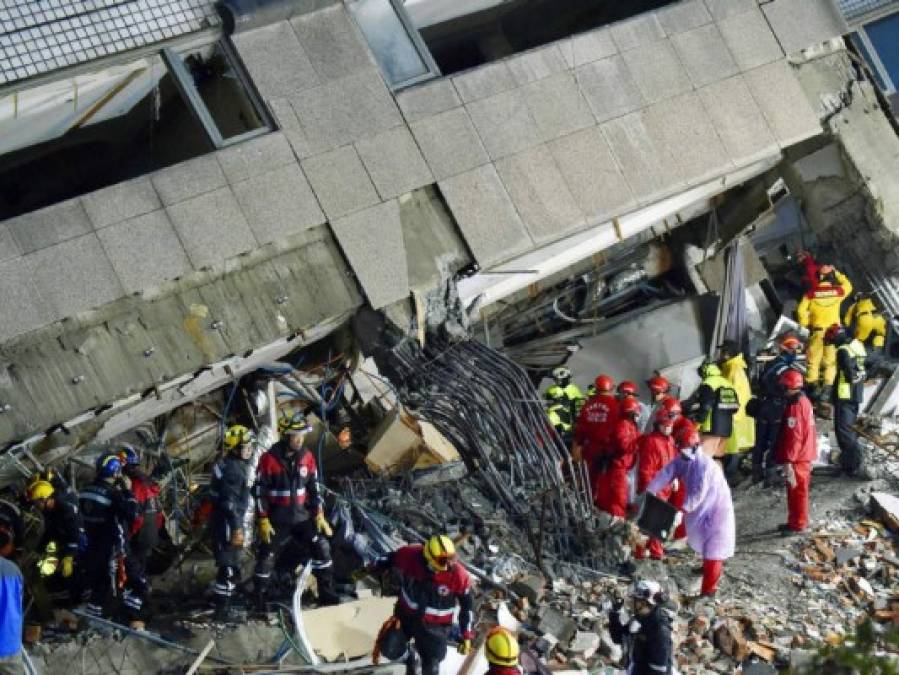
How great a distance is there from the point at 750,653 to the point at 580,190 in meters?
4.97

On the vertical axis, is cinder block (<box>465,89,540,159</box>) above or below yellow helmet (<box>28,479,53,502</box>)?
above

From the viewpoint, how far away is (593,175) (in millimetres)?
16328

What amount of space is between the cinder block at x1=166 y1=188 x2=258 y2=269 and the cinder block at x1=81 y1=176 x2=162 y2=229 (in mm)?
225

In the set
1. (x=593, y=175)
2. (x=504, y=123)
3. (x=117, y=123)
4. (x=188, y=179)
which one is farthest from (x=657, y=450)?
(x=117, y=123)

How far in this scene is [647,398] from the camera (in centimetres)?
1903

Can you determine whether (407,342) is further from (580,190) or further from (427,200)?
(580,190)

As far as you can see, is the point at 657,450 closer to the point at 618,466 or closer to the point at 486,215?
the point at 618,466

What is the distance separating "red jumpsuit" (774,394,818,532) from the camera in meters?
16.0

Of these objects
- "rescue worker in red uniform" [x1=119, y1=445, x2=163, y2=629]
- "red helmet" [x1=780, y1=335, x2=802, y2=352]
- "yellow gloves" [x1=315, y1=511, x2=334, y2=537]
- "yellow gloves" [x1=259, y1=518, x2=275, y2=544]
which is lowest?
"red helmet" [x1=780, y1=335, x2=802, y2=352]

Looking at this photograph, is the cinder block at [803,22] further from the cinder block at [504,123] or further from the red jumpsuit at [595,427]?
the red jumpsuit at [595,427]

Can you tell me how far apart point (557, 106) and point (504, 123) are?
0.66m

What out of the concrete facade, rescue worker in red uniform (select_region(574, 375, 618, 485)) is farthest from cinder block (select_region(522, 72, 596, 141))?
rescue worker in red uniform (select_region(574, 375, 618, 485))

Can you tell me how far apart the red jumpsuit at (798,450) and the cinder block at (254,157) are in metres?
5.62

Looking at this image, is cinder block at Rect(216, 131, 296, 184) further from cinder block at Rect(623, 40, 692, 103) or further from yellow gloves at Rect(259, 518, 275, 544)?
cinder block at Rect(623, 40, 692, 103)
